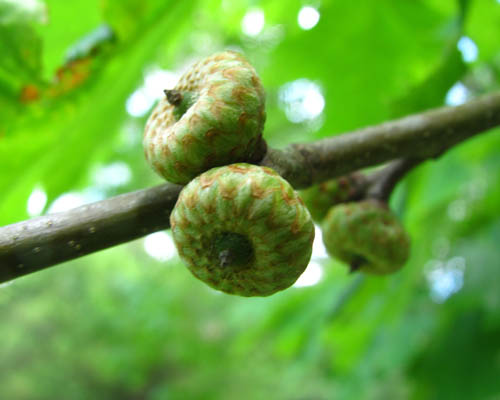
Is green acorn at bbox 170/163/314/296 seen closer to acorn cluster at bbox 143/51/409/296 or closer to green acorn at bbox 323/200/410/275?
acorn cluster at bbox 143/51/409/296

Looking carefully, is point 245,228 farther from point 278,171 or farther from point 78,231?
point 78,231

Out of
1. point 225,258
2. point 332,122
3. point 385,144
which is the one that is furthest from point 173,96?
point 332,122

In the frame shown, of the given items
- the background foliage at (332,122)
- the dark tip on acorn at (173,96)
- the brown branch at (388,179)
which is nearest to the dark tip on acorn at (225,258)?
the dark tip on acorn at (173,96)

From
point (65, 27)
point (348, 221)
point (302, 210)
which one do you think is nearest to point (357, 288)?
point (348, 221)

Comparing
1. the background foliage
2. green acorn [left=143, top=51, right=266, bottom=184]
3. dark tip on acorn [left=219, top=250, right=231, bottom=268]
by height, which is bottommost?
the background foliage

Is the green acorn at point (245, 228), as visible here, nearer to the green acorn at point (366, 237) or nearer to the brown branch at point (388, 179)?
the green acorn at point (366, 237)

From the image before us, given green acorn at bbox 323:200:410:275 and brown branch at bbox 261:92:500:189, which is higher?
brown branch at bbox 261:92:500:189

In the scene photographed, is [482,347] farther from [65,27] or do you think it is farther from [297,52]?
[65,27]

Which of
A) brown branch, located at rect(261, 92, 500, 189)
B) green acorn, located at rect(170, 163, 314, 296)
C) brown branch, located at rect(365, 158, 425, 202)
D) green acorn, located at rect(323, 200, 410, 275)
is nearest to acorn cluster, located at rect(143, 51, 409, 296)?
green acorn, located at rect(170, 163, 314, 296)

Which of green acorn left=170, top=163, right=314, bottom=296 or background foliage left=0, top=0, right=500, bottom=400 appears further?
background foliage left=0, top=0, right=500, bottom=400
